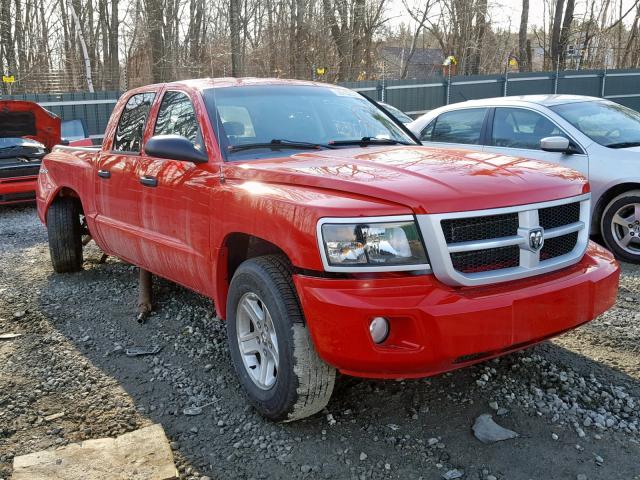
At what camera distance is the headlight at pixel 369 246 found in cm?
257

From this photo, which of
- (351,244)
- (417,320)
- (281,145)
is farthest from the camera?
(281,145)

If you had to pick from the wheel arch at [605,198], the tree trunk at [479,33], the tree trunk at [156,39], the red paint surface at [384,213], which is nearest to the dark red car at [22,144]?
the red paint surface at [384,213]

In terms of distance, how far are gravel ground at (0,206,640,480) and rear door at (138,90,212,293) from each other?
23.1 inches

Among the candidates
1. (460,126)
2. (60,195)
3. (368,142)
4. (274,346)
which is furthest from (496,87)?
(274,346)

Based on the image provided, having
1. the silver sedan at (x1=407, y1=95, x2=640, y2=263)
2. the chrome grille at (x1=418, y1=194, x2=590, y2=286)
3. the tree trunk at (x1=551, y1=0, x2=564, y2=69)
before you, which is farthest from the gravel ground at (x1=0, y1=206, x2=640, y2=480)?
the tree trunk at (x1=551, y1=0, x2=564, y2=69)

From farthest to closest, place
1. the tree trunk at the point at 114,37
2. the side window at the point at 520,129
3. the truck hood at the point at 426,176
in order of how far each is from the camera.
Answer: the tree trunk at the point at 114,37
the side window at the point at 520,129
the truck hood at the point at 426,176

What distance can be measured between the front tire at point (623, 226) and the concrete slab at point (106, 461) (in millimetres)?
4747

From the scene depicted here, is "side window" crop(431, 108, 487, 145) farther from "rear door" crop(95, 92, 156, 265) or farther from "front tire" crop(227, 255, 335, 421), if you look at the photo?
"front tire" crop(227, 255, 335, 421)

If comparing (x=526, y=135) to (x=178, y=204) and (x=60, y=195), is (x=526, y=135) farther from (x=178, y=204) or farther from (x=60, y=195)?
(x=60, y=195)

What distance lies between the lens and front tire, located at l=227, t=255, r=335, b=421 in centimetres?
276

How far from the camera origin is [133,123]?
4664 mm

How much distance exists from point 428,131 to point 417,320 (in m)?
5.60

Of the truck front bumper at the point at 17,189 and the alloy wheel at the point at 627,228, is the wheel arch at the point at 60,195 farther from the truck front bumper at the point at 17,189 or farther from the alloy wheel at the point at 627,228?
the alloy wheel at the point at 627,228

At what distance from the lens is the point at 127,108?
4.88 meters
